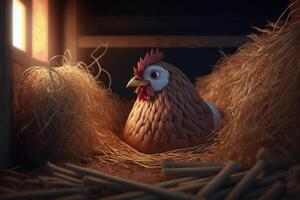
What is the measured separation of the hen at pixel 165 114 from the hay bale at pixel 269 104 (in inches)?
14.8

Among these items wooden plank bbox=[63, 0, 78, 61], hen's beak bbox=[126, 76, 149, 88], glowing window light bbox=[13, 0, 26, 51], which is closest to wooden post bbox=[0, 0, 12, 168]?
glowing window light bbox=[13, 0, 26, 51]

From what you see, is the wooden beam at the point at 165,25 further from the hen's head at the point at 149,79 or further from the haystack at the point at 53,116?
the haystack at the point at 53,116

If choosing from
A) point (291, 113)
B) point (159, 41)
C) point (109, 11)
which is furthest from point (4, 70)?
point (109, 11)

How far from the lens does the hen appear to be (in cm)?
175

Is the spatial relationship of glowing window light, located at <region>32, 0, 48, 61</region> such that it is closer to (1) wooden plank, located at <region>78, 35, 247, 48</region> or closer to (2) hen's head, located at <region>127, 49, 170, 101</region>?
(1) wooden plank, located at <region>78, 35, 247, 48</region>

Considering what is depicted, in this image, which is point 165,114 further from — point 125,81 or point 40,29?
point 125,81

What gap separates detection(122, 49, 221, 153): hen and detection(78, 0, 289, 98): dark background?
0.92 meters

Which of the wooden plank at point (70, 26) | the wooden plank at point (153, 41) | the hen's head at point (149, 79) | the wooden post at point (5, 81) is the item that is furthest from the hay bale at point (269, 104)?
the wooden plank at point (70, 26)

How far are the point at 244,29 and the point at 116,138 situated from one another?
1.44 metres

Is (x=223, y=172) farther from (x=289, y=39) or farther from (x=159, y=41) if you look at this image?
(x=159, y=41)

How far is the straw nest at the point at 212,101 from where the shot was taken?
114 centimetres

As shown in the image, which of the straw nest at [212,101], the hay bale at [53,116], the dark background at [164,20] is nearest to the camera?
the straw nest at [212,101]

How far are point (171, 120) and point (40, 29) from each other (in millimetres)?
910

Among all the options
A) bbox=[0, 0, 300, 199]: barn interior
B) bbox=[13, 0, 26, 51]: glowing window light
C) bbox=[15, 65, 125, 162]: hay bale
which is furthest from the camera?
bbox=[13, 0, 26, 51]: glowing window light
